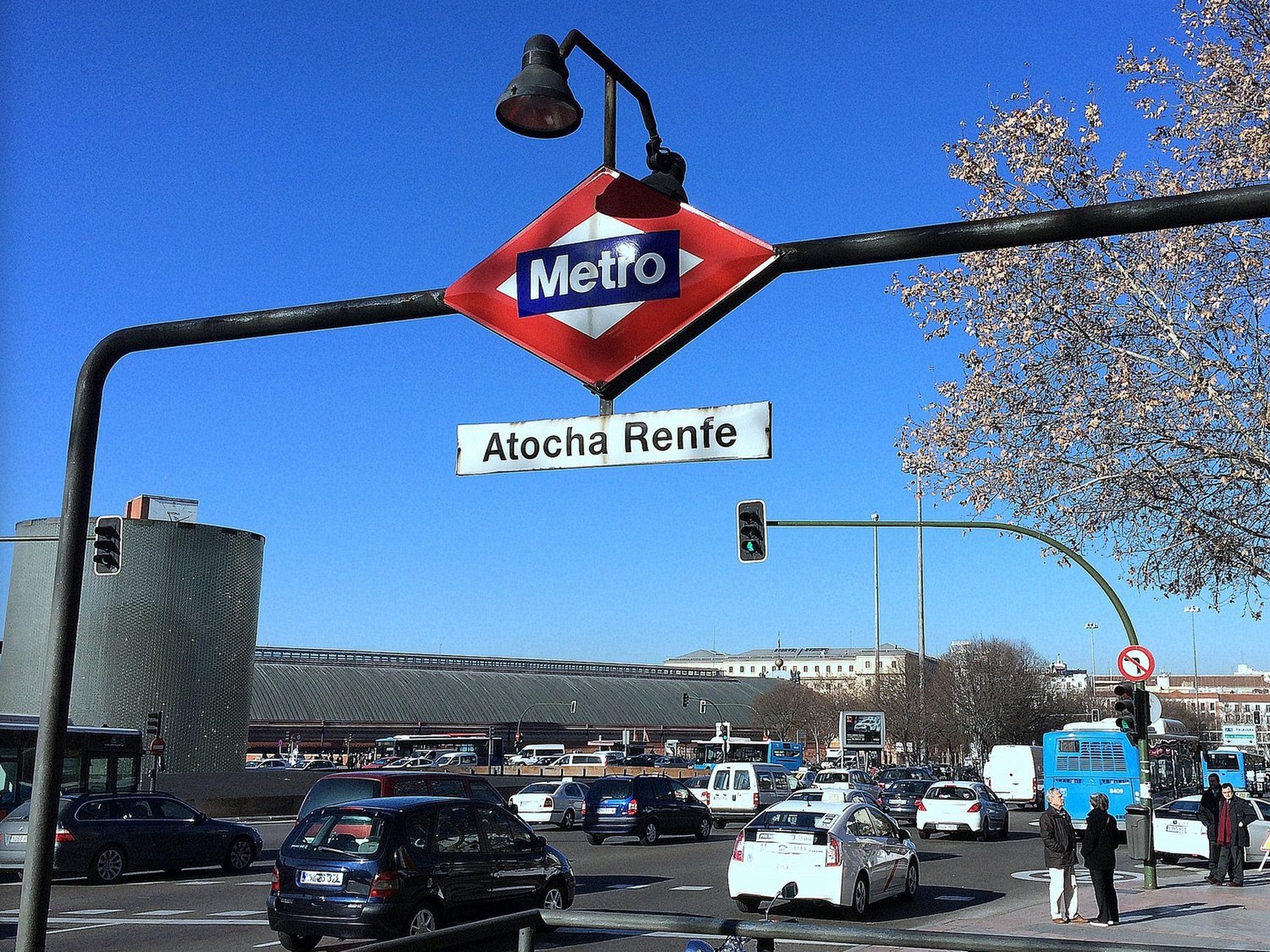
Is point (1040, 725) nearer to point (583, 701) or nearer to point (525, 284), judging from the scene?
point (583, 701)

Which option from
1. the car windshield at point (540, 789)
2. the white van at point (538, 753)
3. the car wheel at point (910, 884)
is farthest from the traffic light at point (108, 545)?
the white van at point (538, 753)

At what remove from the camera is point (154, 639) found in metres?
56.5

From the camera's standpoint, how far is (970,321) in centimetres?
1920

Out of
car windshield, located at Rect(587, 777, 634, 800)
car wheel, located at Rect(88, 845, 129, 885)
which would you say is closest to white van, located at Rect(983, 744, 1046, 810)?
car windshield, located at Rect(587, 777, 634, 800)

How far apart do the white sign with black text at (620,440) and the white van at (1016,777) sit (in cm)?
5335

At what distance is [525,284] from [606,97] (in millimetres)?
964

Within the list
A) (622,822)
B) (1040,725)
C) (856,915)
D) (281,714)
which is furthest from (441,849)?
(281,714)

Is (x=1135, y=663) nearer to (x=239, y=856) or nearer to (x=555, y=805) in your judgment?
(x=239, y=856)

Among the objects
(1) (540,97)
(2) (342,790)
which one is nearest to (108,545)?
(2) (342,790)

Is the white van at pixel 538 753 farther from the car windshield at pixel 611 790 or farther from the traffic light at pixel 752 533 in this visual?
the traffic light at pixel 752 533

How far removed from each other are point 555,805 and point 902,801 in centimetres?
1177

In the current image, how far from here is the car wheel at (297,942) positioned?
1412cm

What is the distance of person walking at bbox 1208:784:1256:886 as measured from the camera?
75.0ft

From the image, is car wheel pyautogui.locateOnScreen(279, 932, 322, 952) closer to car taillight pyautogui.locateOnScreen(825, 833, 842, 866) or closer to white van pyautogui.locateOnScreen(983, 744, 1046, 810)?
car taillight pyautogui.locateOnScreen(825, 833, 842, 866)
